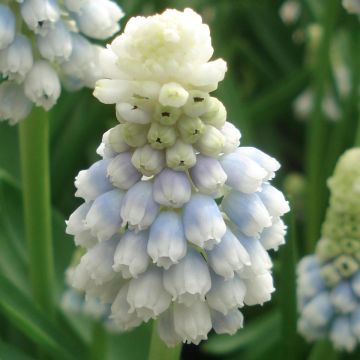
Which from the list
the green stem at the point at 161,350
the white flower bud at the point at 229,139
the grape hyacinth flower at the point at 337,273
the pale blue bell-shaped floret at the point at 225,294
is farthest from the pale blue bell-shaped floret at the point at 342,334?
the white flower bud at the point at 229,139

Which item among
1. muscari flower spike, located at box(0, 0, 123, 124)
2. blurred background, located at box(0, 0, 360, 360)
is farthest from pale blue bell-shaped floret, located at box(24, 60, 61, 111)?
blurred background, located at box(0, 0, 360, 360)

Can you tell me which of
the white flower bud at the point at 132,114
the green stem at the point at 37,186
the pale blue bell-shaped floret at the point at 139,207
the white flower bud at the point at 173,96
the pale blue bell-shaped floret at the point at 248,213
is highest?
the white flower bud at the point at 173,96

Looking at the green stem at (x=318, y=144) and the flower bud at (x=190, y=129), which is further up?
the flower bud at (x=190, y=129)

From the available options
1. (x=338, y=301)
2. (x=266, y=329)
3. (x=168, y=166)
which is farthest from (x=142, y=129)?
(x=266, y=329)

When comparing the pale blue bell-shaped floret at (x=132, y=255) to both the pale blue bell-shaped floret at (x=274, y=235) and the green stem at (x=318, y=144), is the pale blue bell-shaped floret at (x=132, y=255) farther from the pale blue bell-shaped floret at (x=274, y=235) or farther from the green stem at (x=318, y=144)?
the green stem at (x=318, y=144)

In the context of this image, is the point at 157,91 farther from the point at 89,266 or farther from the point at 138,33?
the point at 89,266

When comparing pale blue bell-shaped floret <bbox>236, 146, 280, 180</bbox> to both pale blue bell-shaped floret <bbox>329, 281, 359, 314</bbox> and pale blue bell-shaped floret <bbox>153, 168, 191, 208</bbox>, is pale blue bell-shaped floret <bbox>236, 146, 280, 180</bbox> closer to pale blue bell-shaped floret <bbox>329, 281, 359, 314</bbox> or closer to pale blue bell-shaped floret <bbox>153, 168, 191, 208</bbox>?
pale blue bell-shaped floret <bbox>153, 168, 191, 208</bbox>
